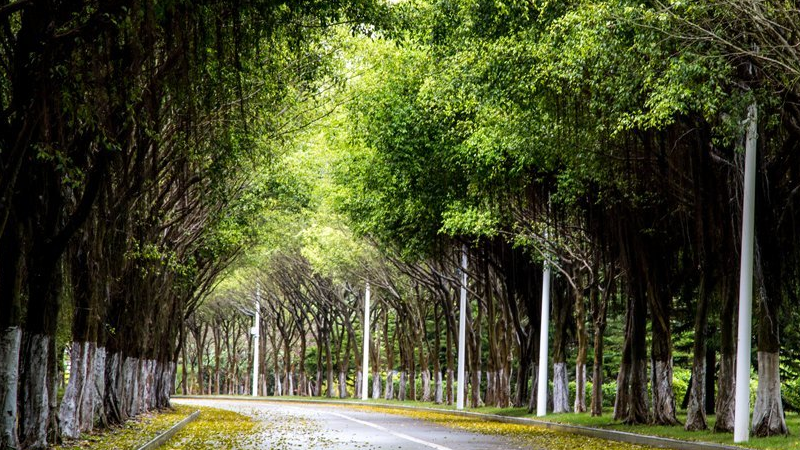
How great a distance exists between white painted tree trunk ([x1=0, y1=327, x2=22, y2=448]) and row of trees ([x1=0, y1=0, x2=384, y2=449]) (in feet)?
0.06

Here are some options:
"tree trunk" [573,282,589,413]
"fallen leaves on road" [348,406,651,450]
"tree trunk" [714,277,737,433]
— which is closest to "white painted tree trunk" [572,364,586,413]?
"tree trunk" [573,282,589,413]

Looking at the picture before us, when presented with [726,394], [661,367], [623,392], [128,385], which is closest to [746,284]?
[726,394]

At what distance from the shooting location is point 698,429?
75.3 feet

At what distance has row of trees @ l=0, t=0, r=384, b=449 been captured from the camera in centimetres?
1147

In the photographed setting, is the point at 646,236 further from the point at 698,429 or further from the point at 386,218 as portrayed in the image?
the point at 386,218

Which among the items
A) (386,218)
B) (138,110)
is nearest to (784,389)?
(386,218)

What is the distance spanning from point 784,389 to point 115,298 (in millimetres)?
27196

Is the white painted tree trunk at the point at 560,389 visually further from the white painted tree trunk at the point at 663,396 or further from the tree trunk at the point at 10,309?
the tree trunk at the point at 10,309

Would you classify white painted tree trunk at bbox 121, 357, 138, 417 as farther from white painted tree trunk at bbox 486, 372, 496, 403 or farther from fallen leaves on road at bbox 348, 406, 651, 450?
white painted tree trunk at bbox 486, 372, 496, 403

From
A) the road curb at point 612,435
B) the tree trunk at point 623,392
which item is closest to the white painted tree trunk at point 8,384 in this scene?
the road curb at point 612,435

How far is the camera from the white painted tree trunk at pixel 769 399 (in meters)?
19.8

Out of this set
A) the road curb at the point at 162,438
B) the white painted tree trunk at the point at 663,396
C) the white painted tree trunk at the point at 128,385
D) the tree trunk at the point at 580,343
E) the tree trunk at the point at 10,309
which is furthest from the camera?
the tree trunk at the point at 580,343

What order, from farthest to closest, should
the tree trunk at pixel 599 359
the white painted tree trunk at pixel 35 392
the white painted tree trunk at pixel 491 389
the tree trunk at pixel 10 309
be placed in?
1. the white painted tree trunk at pixel 491 389
2. the tree trunk at pixel 599 359
3. the white painted tree trunk at pixel 35 392
4. the tree trunk at pixel 10 309

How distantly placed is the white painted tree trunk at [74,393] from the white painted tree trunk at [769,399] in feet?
41.0
